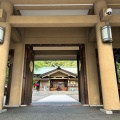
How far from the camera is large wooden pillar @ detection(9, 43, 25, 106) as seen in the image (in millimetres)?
4277

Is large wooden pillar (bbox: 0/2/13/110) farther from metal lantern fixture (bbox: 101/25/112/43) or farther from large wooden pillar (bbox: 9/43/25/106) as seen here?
metal lantern fixture (bbox: 101/25/112/43)

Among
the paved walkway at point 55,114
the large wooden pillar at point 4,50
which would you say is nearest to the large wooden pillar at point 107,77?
the paved walkway at point 55,114

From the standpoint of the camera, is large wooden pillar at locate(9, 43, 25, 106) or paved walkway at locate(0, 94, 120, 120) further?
large wooden pillar at locate(9, 43, 25, 106)

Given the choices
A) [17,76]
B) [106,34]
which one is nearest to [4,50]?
[17,76]

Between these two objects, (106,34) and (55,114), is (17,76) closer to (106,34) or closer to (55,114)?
(55,114)

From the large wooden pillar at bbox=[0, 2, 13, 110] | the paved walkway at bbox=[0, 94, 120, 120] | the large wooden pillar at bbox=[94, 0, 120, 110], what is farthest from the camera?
the large wooden pillar at bbox=[0, 2, 13, 110]

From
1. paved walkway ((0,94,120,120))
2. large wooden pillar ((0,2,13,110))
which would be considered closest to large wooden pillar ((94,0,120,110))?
paved walkway ((0,94,120,120))

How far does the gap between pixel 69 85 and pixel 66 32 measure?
13.6 metres

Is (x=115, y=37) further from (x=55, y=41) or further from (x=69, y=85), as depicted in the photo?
(x=69, y=85)

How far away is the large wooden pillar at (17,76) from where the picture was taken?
4277 millimetres

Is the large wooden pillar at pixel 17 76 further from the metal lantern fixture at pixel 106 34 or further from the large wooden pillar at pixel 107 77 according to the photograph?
the metal lantern fixture at pixel 106 34

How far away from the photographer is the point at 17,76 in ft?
14.7

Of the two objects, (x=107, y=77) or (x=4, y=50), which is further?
(x=4, y=50)

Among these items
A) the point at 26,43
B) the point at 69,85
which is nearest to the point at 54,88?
the point at 69,85
